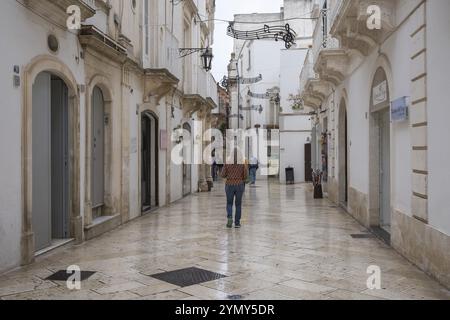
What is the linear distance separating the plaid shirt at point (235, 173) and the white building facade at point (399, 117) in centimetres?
252

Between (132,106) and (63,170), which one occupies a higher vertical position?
(132,106)

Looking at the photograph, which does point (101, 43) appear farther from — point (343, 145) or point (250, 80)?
point (250, 80)

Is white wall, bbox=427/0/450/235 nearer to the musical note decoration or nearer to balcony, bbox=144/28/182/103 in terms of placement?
balcony, bbox=144/28/182/103

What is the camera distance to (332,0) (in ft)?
42.5

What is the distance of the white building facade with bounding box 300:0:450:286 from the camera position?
6164mm

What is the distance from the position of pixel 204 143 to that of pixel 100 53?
1372 cm

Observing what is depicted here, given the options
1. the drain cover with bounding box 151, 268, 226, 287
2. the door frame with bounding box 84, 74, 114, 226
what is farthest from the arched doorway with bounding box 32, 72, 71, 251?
the drain cover with bounding box 151, 268, 226, 287

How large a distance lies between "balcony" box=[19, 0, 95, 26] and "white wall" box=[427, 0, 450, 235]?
499 centimetres

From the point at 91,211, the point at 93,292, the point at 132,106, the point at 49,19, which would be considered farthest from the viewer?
the point at 132,106

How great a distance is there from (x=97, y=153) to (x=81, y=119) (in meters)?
1.57

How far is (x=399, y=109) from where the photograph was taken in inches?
302

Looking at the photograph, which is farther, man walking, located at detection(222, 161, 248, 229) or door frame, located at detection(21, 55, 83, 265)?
man walking, located at detection(222, 161, 248, 229)

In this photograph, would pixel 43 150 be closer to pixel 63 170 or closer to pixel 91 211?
pixel 63 170
